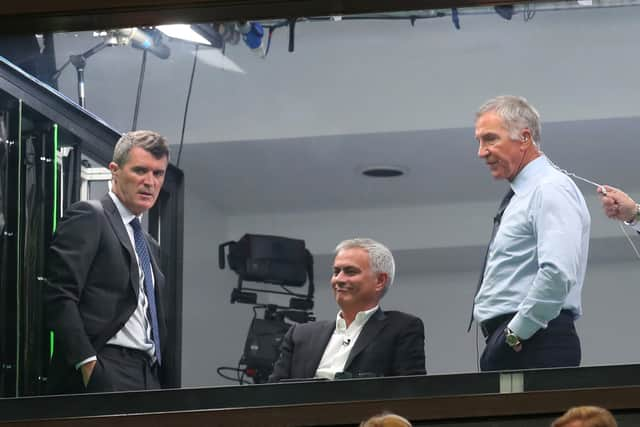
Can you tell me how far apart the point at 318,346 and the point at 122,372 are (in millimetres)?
592

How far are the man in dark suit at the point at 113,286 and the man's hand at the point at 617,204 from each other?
1.30 meters

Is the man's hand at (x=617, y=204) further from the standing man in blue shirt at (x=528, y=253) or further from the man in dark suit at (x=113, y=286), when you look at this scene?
the man in dark suit at (x=113, y=286)

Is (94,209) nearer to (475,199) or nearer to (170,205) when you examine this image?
(170,205)

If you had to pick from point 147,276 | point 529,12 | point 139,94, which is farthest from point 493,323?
point 139,94

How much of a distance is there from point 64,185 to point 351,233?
35.1 inches

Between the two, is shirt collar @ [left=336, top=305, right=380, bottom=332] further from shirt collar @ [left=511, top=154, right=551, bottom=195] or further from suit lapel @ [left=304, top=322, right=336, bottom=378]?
shirt collar @ [left=511, top=154, right=551, bottom=195]

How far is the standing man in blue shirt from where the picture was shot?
4.43 meters

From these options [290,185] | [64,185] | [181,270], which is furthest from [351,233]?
[64,185]

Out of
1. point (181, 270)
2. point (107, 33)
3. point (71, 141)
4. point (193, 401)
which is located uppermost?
point (107, 33)

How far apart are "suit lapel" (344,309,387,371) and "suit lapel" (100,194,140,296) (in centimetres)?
68

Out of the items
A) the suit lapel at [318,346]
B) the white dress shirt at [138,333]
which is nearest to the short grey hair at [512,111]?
the suit lapel at [318,346]

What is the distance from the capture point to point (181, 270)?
4641 mm

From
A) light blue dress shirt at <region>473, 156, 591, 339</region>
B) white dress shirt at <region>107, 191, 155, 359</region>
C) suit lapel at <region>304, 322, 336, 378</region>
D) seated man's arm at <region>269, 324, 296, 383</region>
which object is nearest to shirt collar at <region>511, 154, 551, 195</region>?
light blue dress shirt at <region>473, 156, 591, 339</region>

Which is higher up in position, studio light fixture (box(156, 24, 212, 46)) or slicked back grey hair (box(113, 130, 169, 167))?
studio light fixture (box(156, 24, 212, 46))
